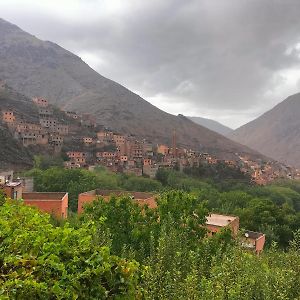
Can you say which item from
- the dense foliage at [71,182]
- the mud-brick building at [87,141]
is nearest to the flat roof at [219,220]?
the dense foliage at [71,182]

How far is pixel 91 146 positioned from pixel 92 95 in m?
80.6

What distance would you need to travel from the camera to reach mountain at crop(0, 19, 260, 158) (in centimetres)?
14075

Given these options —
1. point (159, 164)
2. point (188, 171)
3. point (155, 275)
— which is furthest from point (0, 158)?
point (155, 275)

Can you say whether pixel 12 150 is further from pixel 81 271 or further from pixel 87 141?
pixel 81 271

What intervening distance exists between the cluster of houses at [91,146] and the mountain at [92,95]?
33.0 metres

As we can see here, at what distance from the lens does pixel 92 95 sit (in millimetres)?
162500

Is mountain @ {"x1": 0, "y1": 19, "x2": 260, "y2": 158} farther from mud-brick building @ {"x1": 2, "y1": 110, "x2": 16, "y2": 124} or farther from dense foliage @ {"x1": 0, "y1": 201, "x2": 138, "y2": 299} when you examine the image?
dense foliage @ {"x1": 0, "y1": 201, "x2": 138, "y2": 299}

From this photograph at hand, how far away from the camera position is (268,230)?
33906 millimetres

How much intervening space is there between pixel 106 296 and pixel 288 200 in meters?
66.0

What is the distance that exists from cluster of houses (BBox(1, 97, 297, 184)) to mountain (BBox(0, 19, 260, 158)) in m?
33.0

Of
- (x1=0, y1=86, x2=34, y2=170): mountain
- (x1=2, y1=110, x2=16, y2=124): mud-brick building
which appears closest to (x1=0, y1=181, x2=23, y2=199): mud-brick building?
(x1=0, y1=86, x2=34, y2=170): mountain

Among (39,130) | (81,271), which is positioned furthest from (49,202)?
(39,130)

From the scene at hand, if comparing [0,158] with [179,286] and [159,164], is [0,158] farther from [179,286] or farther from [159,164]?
[179,286]

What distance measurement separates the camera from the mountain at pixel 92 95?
5541 inches
